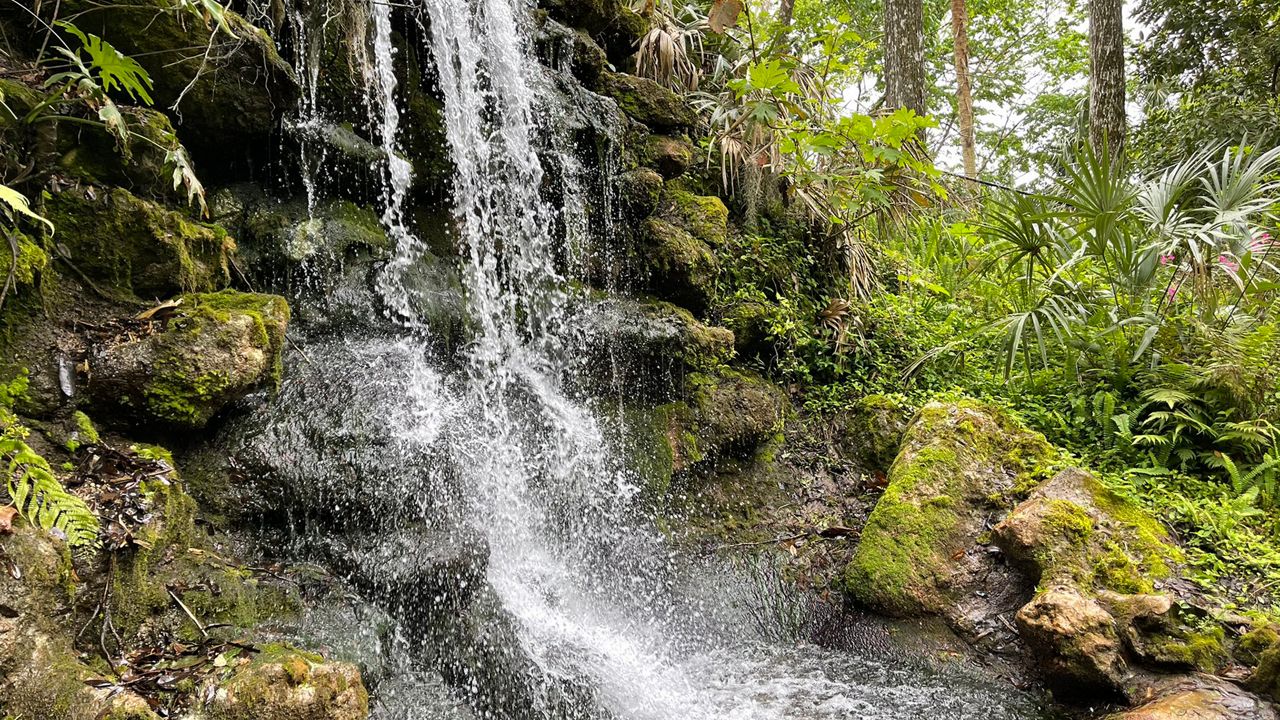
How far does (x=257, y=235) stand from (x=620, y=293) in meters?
2.63

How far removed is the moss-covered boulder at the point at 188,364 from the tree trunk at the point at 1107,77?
8.38m

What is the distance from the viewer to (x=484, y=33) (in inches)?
230

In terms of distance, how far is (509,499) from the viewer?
4086 mm

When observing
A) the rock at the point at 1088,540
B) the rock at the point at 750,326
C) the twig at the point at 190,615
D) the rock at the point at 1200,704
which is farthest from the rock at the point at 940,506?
the twig at the point at 190,615

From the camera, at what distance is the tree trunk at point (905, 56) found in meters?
8.09

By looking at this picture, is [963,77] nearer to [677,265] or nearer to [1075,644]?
[677,265]

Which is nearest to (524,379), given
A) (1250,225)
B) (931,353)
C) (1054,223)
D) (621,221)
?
(621,221)

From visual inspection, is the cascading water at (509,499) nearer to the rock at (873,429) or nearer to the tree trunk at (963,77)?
the rock at (873,429)

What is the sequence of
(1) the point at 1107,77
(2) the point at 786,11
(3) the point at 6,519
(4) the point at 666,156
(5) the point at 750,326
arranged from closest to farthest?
(3) the point at 6,519, (5) the point at 750,326, (4) the point at 666,156, (1) the point at 1107,77, (2) the point at 786,11

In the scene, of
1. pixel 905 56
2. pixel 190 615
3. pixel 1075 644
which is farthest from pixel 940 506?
pixel 905 56

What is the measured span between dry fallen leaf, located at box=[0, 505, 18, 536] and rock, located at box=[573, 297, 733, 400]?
3.31 meters

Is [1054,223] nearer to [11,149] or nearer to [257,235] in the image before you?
[257,235]

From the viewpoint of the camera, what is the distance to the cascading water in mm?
3240

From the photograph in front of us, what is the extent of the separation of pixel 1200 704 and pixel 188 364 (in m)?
4.64
